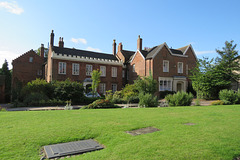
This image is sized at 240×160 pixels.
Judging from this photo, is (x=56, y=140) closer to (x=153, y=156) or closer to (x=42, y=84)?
(x=153, y=156)

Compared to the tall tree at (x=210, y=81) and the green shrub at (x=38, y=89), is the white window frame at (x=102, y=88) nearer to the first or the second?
the green shrub at (x=38, y=89)

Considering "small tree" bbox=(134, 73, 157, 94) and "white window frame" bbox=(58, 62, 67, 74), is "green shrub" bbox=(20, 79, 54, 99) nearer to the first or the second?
"white window frame" bbox=(58, 62, 67, 74)

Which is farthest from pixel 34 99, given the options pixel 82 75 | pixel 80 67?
pixel 80 67

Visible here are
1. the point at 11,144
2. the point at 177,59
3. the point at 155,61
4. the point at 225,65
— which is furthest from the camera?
the point at 177,59

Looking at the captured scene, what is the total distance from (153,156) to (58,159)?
204 cm

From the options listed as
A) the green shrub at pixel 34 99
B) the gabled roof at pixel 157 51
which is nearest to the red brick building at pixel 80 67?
the gabled roof at pixel 157 51

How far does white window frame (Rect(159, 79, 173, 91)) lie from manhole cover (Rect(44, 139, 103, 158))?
26338mm

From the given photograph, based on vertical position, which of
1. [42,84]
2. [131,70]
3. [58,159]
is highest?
[131,70]

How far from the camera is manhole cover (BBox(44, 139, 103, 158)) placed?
12.4 ft

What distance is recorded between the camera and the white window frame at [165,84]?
2966 cm

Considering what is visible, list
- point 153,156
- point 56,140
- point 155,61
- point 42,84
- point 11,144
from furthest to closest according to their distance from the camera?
point 155,61, point 42,84, point 56,140, point 11,144, point 153,156

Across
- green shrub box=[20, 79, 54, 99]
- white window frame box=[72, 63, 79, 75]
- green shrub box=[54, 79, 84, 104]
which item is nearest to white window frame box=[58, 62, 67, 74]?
white window frame box=[72, 63, 79, 75]

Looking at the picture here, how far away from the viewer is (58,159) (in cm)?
→ 360

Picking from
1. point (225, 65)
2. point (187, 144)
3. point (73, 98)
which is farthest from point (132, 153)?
point (225, 65)
